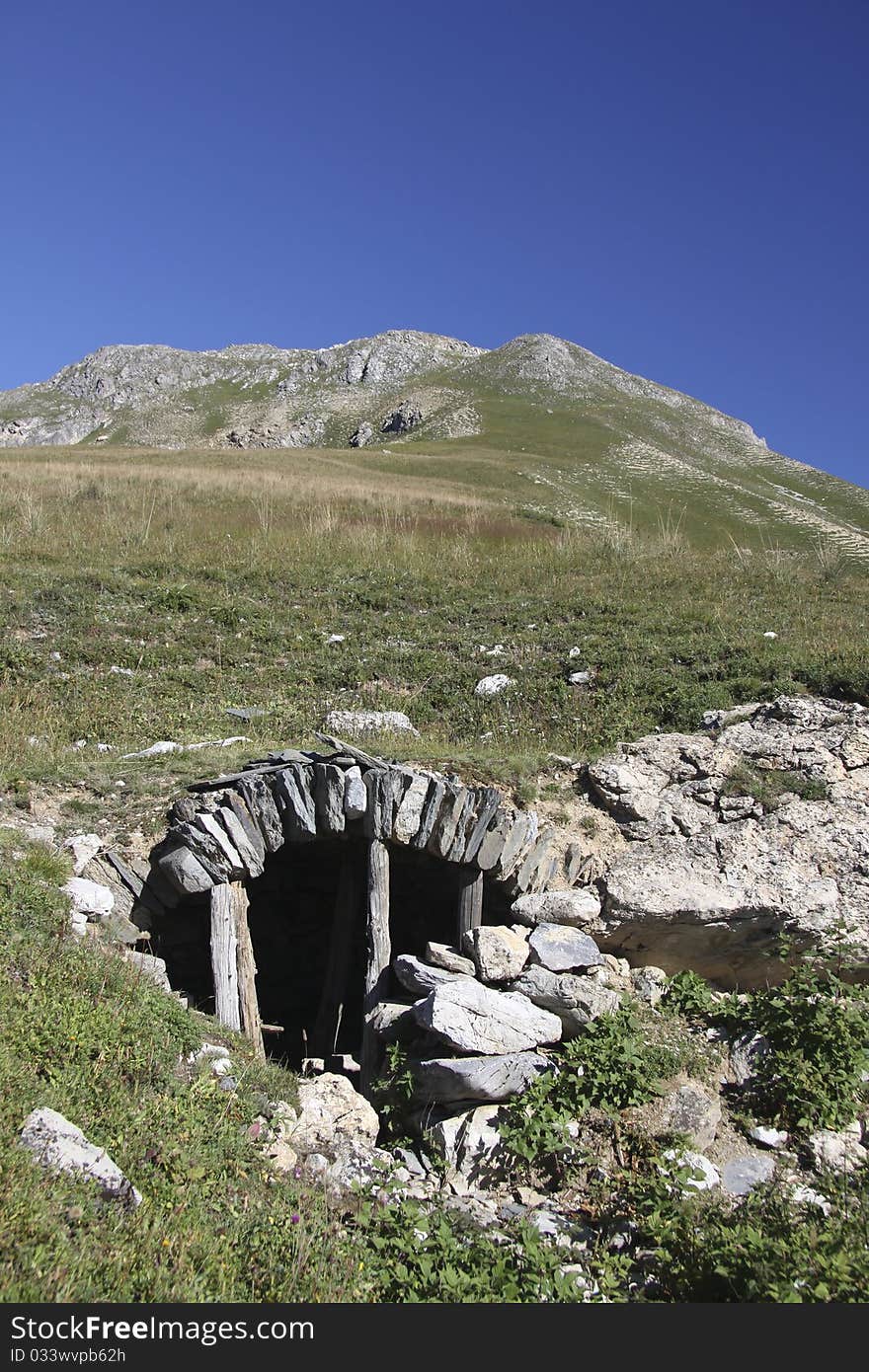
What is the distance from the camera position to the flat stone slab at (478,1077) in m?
5.52

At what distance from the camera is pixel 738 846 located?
25.1 ft

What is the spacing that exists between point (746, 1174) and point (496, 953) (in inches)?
88.1

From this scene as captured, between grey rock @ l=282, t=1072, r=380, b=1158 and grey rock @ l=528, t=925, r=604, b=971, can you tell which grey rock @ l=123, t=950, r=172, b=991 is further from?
grey rock @ l=528, t=925, r=604, b=971

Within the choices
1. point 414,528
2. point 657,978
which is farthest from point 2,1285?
point 414,528

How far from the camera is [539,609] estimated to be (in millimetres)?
14844

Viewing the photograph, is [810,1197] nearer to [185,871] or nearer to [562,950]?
[562,950]

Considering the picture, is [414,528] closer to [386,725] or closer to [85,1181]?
[386,725]

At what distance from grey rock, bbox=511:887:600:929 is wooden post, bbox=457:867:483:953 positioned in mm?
350

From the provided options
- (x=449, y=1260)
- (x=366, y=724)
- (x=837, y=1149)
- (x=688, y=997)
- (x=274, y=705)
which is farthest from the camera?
(x=274, y=705)

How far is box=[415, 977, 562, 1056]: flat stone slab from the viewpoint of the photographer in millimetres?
5738

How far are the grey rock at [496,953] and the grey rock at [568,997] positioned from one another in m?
0.18

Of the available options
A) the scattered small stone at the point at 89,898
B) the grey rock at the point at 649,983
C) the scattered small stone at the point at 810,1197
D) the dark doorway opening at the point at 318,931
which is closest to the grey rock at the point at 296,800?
the dark doorway opening at the point at 318,931

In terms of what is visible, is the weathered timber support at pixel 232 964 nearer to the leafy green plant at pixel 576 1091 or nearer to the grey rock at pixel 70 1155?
the leafy green plant at pixel 576 1091

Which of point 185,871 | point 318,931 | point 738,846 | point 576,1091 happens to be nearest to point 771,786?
point 738,846
